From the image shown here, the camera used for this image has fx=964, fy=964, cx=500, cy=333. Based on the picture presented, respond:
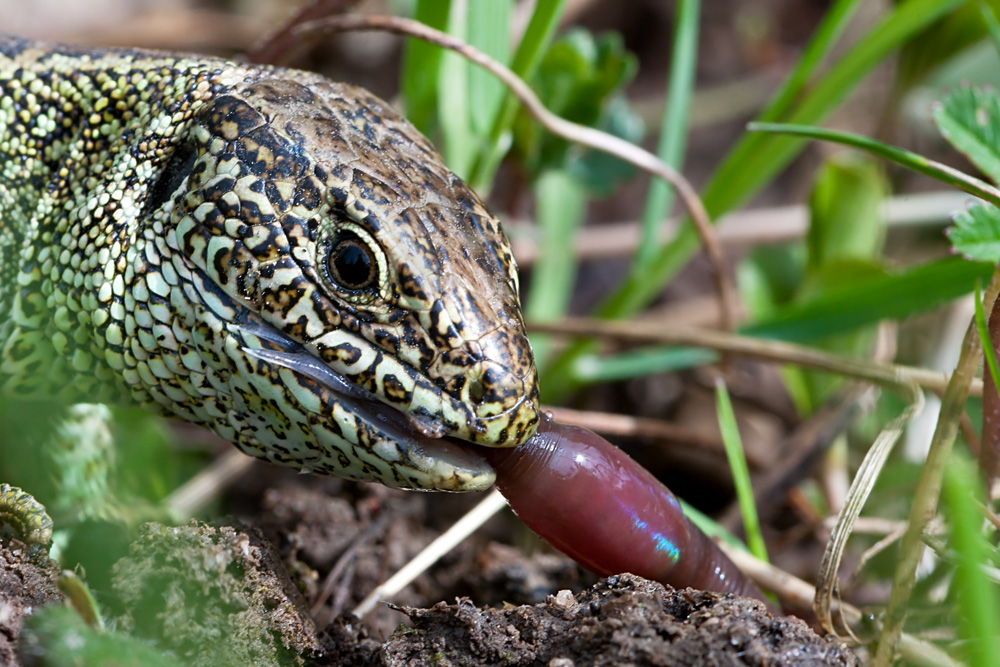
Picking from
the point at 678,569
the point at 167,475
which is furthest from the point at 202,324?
the point at 167,475

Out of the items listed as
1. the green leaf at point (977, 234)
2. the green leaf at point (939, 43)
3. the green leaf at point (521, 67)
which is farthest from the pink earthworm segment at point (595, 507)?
the green leaf at point (939, 43)

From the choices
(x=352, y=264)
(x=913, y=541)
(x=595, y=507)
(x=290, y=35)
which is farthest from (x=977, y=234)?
(x=290, y=35)

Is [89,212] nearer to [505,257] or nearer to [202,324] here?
[202,324]

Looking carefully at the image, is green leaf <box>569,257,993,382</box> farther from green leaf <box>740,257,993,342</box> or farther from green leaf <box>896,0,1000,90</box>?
green leaf <box>896,0,1000,90</box>

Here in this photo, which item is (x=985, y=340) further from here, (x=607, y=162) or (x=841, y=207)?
(x=607, y=162)

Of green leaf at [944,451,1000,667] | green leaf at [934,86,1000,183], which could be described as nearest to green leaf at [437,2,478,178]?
green leaf at [934,86,1000,183]

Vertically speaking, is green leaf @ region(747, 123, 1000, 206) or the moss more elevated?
green leaf @ region(747, 123, 1000, 206)
